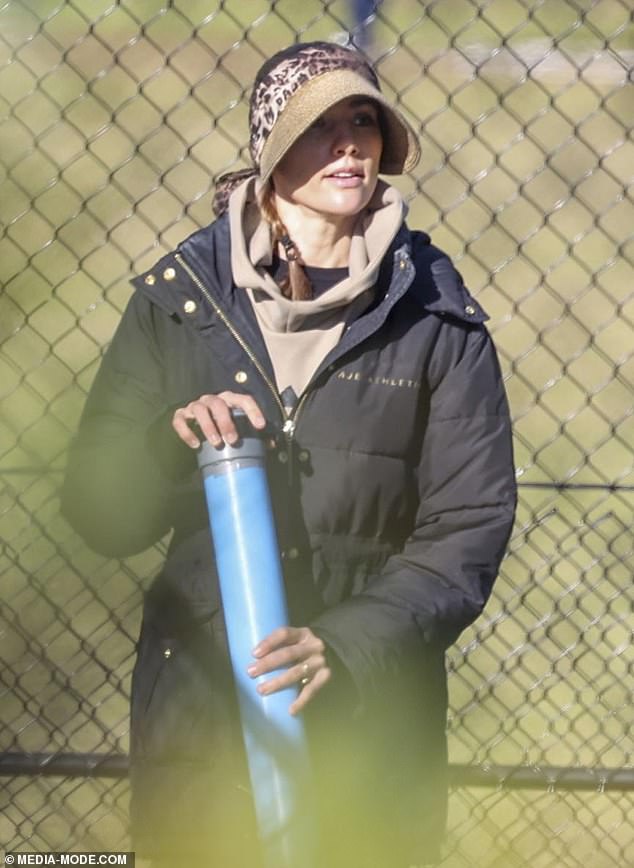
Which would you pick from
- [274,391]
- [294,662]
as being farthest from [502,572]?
[294,662]

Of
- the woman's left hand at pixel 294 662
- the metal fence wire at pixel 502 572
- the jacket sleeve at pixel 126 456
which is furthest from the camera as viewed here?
the metal fence wire at pixel 502 572

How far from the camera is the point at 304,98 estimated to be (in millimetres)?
2168

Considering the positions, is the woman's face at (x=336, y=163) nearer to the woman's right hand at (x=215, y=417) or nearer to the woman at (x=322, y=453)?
the woman at (x=322, y=453)

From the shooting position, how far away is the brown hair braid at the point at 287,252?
7.19 feet

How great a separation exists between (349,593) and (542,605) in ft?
7.33

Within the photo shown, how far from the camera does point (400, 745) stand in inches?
88.5

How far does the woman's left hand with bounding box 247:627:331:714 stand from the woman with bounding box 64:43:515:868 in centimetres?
7

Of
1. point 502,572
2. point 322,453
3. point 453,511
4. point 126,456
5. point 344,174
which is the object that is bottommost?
point 502,572

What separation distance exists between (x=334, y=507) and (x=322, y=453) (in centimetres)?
8

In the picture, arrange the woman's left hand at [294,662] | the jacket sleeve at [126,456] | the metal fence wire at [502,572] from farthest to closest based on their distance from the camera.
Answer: the metal fence wire at [502,572], the jacket sleeve at [126,456], the woman's left hand at [294,662]

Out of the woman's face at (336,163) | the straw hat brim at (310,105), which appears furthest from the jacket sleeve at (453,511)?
the straw hat brim at (310,105)

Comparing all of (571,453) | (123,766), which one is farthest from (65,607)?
(571,453)

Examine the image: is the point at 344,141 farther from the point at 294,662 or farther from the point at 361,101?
the point at 294,662

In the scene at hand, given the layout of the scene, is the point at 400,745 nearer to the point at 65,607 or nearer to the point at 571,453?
the point at 65,607
